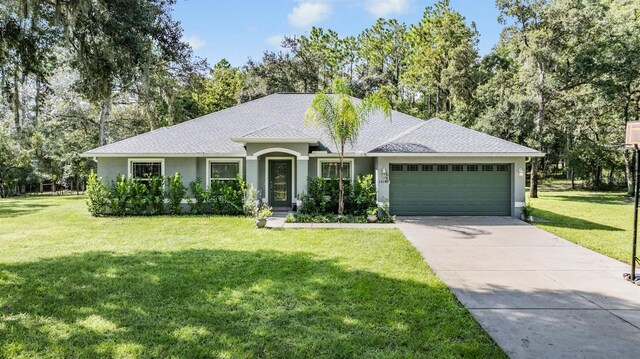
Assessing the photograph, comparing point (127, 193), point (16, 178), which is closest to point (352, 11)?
point (127, 193)

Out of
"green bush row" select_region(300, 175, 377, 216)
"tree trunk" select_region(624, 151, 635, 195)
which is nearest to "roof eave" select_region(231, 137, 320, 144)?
"green bush row" select_region(300, 175, 377, 216)

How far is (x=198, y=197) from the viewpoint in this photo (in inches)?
570

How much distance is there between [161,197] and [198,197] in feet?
4.60

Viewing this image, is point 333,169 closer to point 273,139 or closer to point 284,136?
point 284,136

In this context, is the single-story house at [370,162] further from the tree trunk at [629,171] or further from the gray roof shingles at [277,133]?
the tree trunk at [629,171]

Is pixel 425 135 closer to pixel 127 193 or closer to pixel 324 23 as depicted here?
pixel 127 193

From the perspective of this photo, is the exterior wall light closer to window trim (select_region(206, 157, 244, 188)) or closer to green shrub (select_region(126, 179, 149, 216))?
window trim (select_region(206, 157, 244, 188))

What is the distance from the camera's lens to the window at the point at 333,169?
15.0 metres

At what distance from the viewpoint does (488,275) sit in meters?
6.82

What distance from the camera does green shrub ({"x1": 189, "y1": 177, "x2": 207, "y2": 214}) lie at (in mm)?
14391

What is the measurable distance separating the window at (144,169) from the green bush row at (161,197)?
33 centimetres

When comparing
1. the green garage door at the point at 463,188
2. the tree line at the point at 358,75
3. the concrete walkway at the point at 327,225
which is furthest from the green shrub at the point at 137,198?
the green garage door at the point at 463,188

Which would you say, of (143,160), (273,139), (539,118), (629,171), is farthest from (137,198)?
(629,171)

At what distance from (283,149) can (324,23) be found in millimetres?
24691
